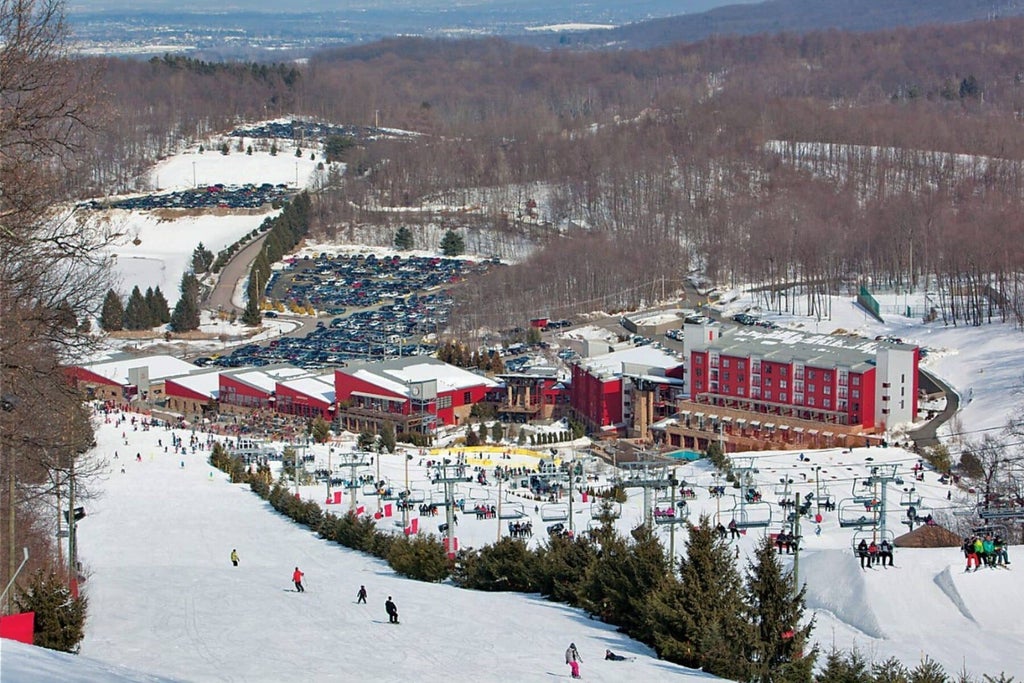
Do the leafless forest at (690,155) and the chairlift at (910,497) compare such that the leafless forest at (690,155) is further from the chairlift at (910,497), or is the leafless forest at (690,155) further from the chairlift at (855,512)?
the chairlift at (910,497)

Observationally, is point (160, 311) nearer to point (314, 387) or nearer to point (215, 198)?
point (314, 387)

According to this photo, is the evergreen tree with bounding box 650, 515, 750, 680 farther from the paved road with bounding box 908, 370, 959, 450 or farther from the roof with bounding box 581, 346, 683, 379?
the roof with bounding box 581, 346, 683, 379

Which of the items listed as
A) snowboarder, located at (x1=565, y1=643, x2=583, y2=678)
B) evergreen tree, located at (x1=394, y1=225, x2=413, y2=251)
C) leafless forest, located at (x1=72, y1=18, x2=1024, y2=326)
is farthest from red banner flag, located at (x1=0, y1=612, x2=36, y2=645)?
evergreen tree, located at (x1=394, y1=225, x2=413, y2=251)

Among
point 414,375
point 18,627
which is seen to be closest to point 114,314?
point 414,375

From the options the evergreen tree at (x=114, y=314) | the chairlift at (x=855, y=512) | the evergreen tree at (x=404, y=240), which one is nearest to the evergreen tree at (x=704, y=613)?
the chairlift at (x=855, y=512)

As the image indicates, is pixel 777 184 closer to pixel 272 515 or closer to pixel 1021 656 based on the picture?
pixel 272 515

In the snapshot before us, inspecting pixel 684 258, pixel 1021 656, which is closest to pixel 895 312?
pixel 684 258

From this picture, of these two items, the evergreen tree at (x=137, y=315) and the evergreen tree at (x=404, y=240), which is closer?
the evergreen tree at (x=137, y=315)

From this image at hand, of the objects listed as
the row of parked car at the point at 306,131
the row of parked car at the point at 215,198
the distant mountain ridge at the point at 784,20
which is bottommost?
the row of parked car at the point at 215,198

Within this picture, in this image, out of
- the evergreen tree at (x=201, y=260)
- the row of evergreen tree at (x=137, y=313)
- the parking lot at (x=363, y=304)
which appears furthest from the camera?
the evergreen tree at (x=201, y=260)
